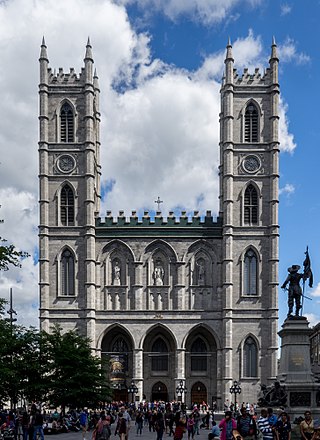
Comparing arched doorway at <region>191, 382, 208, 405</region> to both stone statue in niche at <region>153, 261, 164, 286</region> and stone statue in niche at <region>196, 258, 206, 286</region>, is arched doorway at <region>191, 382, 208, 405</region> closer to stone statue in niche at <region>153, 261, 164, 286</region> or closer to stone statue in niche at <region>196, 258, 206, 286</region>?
stone statue in niche at <region>196, 258, 206, 286</region>

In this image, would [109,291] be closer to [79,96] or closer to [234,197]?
[234,197]

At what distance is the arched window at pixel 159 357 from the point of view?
226 feet

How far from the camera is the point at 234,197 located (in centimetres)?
6919

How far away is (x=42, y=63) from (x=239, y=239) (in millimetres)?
24853

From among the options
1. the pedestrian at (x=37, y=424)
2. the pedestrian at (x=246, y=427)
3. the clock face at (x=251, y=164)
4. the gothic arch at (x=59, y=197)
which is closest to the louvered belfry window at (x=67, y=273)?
the gothic arch at (x=59, y=197)

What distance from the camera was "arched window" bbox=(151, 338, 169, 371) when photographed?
69.0 m

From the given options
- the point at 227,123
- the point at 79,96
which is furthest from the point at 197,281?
the point at 79,96

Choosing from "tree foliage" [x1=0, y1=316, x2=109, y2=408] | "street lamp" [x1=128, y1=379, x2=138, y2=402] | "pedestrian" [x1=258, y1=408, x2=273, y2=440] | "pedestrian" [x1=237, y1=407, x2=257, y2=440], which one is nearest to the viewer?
"pedestrian" [x1=258, y1=408, x2=273, y2=440]

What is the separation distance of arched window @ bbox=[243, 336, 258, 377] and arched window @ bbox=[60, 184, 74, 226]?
62.4ft

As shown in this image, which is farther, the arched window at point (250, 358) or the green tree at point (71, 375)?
the arched window at point (250, 358)

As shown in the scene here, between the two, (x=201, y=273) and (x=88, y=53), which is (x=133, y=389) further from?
(x=88, y=53)

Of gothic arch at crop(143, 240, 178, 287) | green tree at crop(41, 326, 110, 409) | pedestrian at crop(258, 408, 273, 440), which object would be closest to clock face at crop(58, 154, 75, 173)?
gothic arch at crop(143, 240, 178, 287)

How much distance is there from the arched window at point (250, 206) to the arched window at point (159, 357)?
13.7 metres

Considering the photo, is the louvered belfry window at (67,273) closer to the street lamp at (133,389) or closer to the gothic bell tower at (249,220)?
the street lamp at (133,389)
